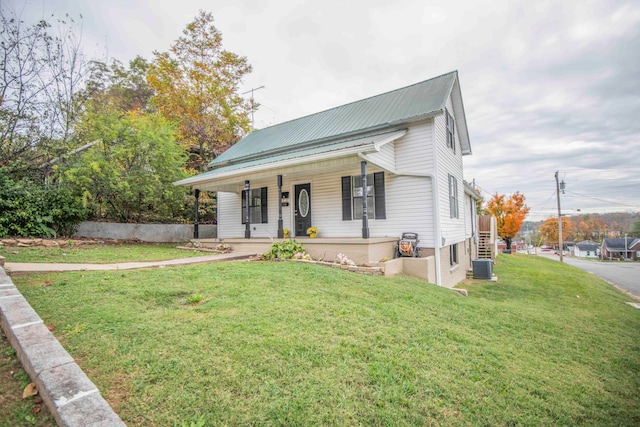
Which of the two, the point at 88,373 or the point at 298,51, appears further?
the point at 298,51

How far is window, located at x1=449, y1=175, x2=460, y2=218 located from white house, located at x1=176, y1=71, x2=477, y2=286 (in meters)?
0.04

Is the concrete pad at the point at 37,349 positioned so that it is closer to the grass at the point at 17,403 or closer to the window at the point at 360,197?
the grass at the point at 17,403

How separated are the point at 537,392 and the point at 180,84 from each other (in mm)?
21722

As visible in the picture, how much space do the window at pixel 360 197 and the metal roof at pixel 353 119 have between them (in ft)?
5.44

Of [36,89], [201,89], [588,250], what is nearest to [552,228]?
[588,250]

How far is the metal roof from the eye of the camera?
8.98 meters

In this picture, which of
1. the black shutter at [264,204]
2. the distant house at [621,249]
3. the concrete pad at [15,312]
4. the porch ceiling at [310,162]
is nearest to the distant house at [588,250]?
the distant house at [621,249]

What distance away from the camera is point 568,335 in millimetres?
4527

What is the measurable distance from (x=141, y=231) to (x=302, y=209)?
7.19 m

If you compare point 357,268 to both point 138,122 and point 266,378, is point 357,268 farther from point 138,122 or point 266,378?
point 138,122

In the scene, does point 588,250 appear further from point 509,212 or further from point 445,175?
point 445,175

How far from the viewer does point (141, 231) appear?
1227cm

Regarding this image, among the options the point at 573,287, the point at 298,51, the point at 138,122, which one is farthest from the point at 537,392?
the point at 298,51

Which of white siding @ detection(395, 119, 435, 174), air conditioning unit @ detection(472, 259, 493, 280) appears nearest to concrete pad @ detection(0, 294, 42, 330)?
white siding @ detection(395, 119, 435, 174)
